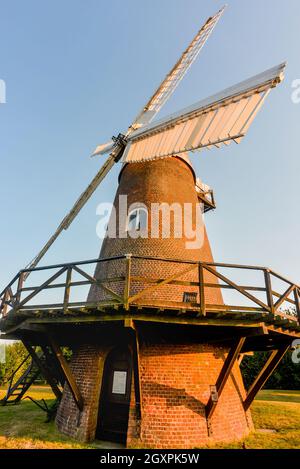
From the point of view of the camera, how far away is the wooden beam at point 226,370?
609 centimetres

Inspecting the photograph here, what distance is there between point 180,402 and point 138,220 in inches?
182

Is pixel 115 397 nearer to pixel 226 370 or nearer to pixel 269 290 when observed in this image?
pixel 226 370

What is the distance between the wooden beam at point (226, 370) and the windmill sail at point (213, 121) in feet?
13.0

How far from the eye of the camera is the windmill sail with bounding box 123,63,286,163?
5.86 metres

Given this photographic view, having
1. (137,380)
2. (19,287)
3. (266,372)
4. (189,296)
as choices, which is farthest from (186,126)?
(266,372)

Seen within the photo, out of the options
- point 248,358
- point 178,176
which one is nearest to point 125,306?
point 178,176

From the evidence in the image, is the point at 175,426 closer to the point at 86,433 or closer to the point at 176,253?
the point at 86,433

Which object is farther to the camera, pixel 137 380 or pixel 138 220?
pixel 138 220

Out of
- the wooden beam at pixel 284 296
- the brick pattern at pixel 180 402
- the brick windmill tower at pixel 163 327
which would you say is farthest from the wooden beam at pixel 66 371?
the wooden beam at pixel 284 296

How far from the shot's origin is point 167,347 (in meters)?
6.73

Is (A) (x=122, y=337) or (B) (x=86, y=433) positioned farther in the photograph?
(A) (x=122, y=337)

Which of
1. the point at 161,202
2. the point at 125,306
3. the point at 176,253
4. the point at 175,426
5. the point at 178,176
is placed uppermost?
the point at 178,176

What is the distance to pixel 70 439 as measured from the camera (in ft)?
21.6
